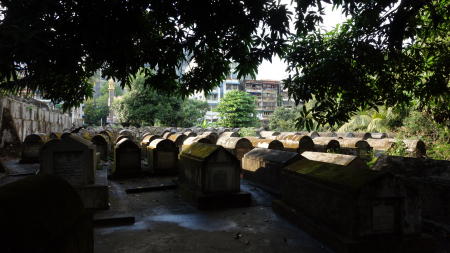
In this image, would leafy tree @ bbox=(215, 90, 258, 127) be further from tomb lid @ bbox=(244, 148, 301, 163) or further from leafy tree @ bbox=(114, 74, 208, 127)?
tomb lid @ bbox=(244, 148, 301, 163)

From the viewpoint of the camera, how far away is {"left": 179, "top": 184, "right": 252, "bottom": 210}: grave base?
24.6 ft

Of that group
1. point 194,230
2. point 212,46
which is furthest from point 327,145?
point 212,46

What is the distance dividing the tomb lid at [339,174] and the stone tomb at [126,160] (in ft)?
24.2

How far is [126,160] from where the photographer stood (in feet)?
38.2

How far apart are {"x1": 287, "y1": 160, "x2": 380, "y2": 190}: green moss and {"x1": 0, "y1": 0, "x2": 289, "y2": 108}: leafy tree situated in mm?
2520

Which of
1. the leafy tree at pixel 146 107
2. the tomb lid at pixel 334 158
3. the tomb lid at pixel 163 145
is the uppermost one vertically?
the leafy tree at pixel 146 107

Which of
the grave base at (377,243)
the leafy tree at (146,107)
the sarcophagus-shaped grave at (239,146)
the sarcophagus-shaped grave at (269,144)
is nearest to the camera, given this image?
A: the grave base at (377,243)

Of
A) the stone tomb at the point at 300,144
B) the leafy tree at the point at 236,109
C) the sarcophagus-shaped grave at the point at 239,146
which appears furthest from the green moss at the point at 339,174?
the leafy tree at the point at 236,109

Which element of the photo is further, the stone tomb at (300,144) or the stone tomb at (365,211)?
the stone tomb at (300,144)

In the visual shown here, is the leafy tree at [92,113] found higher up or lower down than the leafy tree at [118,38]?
higher up

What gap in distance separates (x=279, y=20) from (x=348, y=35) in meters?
1.86

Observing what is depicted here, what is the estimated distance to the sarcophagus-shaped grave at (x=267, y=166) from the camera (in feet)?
29.9

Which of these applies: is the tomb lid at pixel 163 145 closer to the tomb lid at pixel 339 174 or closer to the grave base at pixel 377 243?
the tomb lid at pixel 339 174

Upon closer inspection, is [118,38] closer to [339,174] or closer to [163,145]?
[339,174]
